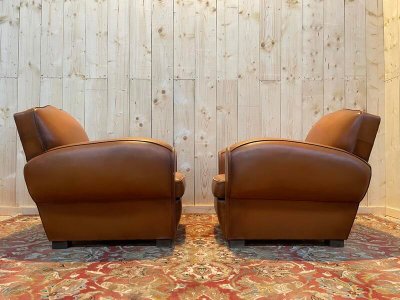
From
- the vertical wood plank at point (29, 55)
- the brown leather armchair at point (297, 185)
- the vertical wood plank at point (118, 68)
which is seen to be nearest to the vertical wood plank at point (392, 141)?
the brown leather armchair at point (297, 185)

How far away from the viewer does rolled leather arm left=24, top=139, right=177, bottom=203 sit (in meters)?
1.57

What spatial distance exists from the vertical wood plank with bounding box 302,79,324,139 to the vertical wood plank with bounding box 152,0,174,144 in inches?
48.9

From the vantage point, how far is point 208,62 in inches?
114

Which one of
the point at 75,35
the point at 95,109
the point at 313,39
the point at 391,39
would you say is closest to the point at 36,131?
the point at 95,109

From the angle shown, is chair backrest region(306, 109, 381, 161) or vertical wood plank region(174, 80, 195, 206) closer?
chair backrest region(306, 109, 381, 161)

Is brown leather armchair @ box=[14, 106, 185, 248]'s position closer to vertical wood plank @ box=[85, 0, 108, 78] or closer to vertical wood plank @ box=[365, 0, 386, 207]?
vertical wood plank @ box=[85, 0, 108, 78]

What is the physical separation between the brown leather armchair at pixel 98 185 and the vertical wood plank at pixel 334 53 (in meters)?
1.95

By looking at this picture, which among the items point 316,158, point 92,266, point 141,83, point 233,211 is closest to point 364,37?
point 316,158

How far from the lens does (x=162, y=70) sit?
2865 mm

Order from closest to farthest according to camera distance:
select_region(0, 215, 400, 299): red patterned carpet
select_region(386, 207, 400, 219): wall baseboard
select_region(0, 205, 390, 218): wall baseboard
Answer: select_region(0, 215, 400, 299): red patterned carpet, select_region(386, 207, 400, 219): wall baseboard, select_region(0, 205, 390, 218): wall baseboard

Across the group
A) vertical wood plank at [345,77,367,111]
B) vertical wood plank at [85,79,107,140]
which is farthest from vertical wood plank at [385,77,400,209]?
vertical wood plank at [85,79,107,140]

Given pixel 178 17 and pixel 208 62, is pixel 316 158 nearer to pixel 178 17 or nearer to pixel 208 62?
pixel 208 62

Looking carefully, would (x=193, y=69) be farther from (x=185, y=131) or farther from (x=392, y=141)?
(x=392, y=141)

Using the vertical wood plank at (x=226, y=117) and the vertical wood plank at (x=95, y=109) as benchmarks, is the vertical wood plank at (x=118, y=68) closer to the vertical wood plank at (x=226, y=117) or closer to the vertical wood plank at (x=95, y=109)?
the vertical wood plank at (x=95, y=109)
